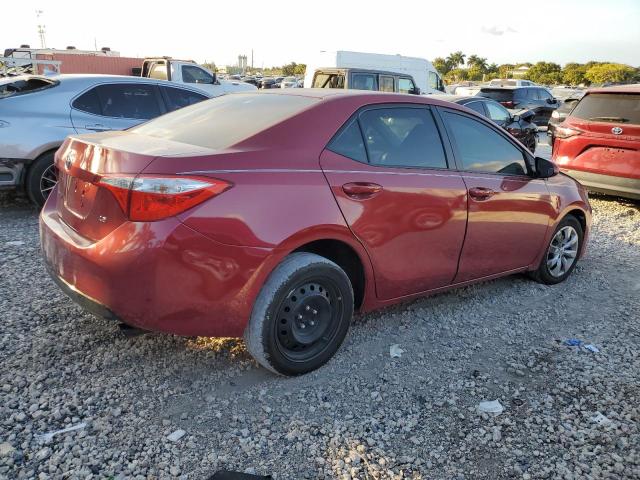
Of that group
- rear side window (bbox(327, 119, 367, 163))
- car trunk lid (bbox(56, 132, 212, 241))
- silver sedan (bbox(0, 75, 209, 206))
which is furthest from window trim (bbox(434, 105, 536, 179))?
silver sedan (bbox(0, 75, 209, 206))

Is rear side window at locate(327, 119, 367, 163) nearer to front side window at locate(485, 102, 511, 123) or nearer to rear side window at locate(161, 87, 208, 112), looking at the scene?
rear side window at locate(161, 87, 208, 112)

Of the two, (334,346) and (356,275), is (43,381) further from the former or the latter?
(356,275)

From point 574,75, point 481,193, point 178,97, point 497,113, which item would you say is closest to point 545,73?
point 574,75

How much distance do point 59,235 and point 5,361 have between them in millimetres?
839

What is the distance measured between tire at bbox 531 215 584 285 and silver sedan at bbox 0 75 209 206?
5.03m

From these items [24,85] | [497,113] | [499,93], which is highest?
[24,85]

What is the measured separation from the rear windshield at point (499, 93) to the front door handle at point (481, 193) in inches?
625

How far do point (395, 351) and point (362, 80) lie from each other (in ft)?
35.3

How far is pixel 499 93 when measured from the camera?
61.3 ft

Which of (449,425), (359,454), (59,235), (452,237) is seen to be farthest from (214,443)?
(452,237)

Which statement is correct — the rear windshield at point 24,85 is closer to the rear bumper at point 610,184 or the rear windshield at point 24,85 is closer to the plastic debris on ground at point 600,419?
the plastic debris on ground at point 600,419

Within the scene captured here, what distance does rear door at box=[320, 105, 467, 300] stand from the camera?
10.3ft

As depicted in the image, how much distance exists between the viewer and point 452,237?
146 inches

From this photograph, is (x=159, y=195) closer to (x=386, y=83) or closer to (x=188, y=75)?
(x=386, y=83)
